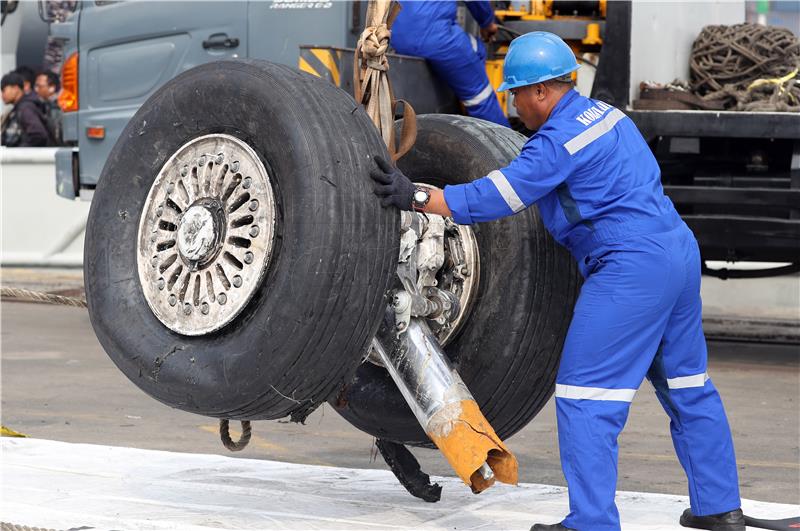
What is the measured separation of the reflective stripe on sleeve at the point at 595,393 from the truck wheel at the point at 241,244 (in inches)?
23.8

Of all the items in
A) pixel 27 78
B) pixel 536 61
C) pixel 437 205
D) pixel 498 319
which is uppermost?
pixel 536 61

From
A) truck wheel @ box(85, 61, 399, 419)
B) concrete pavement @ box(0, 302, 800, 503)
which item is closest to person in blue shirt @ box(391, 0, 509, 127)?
concrete pavement @ box(0, 302, 800, 503)

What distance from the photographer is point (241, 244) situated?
4098mm

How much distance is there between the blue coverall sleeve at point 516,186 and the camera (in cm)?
399

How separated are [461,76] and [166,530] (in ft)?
14.1

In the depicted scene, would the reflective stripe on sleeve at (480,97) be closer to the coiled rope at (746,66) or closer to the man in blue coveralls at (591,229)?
the coiled rope at (746,66)

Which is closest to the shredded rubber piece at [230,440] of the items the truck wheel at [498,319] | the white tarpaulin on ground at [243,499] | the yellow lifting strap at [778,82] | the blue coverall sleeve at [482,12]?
the white tarpaulin on ground at [243,499]

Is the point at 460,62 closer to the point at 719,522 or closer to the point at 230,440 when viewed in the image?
the point at 230,440

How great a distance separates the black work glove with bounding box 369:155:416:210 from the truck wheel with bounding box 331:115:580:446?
0.60 meters

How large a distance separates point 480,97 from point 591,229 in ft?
12.9

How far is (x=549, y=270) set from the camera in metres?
4.42

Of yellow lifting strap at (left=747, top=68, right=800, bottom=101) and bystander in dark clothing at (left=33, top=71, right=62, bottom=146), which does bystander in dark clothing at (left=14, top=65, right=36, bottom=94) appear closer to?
bystander in dark clothing at (left=33, top=71, right=62, bottom=146)

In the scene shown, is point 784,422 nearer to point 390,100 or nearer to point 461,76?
point 461,76

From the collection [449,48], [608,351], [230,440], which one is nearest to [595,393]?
[608,351]
